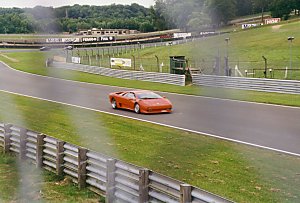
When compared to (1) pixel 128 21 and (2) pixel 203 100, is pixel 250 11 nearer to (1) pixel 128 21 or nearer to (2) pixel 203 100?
(1) pixel 128 21

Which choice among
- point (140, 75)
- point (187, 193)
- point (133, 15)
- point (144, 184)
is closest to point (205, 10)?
point (133, 15)

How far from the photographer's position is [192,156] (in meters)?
11.4

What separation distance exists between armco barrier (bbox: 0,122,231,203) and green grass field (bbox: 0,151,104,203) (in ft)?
0.64

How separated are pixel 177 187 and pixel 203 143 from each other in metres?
7.43

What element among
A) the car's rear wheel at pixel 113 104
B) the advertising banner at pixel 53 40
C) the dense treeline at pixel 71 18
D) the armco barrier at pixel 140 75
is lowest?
the car's rear wheel at pixel 113 104

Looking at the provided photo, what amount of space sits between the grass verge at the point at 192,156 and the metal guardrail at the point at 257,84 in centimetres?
1316

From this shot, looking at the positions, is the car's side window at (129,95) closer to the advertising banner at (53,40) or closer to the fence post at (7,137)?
the fence post at (7,137)

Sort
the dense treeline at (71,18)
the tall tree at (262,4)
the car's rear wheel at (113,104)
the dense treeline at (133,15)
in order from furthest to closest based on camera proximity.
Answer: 1. the car's rear wheel at (113,104)
2. the tall tree at (262,4)
3. the dense treeline at (133,15)
4. the dense treeline at (71,18)

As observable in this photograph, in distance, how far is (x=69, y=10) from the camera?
3.03 meters

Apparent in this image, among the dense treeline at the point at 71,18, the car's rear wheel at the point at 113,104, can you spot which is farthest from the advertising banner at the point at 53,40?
the car's rear wheel at the point at 113,104

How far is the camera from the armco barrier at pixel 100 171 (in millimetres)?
6449

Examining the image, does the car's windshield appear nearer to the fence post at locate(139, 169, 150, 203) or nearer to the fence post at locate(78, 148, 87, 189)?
the fence post at locate(78, 148, 87, 189)

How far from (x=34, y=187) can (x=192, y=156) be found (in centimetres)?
394

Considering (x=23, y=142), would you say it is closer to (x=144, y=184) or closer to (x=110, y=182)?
(x=110, y=182)
